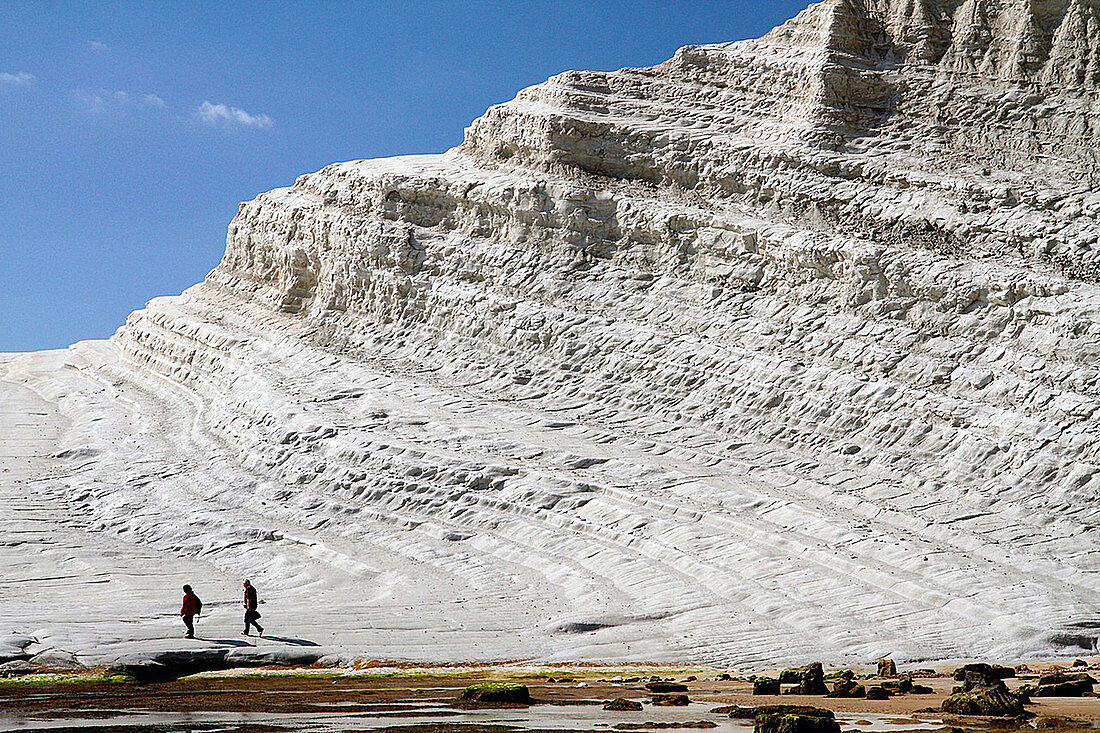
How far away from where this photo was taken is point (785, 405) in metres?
25.2

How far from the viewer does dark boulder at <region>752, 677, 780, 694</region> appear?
12.3m

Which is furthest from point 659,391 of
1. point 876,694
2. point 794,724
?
point 794,724

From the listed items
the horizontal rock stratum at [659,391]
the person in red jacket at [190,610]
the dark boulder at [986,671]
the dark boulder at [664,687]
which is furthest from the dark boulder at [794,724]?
the person in red jacket at [190,610]

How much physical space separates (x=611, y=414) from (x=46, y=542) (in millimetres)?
14505

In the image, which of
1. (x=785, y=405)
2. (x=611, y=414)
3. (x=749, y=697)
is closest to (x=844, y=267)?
(x=785, y=405)

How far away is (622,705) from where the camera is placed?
11172 mm

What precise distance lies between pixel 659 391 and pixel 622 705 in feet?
54.4

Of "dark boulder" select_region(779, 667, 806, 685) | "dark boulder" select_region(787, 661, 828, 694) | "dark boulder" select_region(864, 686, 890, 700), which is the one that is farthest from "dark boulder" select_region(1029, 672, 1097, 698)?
"dark boulder" select_region(779, 667, 806, 685)

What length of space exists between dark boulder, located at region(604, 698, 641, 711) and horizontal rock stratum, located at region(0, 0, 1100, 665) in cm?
523

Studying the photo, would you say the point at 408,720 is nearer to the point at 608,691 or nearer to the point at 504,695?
the point at 504,695

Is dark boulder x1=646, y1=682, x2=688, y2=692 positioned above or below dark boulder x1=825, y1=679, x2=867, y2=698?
above

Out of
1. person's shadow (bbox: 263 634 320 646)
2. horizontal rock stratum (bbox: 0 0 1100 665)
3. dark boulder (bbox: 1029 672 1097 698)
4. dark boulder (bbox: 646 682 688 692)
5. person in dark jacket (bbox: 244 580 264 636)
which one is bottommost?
dark boulder (bbox: 1029 672 1097 698)

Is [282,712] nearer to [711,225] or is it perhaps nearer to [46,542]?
[46,542]

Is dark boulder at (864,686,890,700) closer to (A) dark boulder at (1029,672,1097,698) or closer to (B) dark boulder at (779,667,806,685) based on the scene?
(B) dark boulder at (779,667,806,685)
